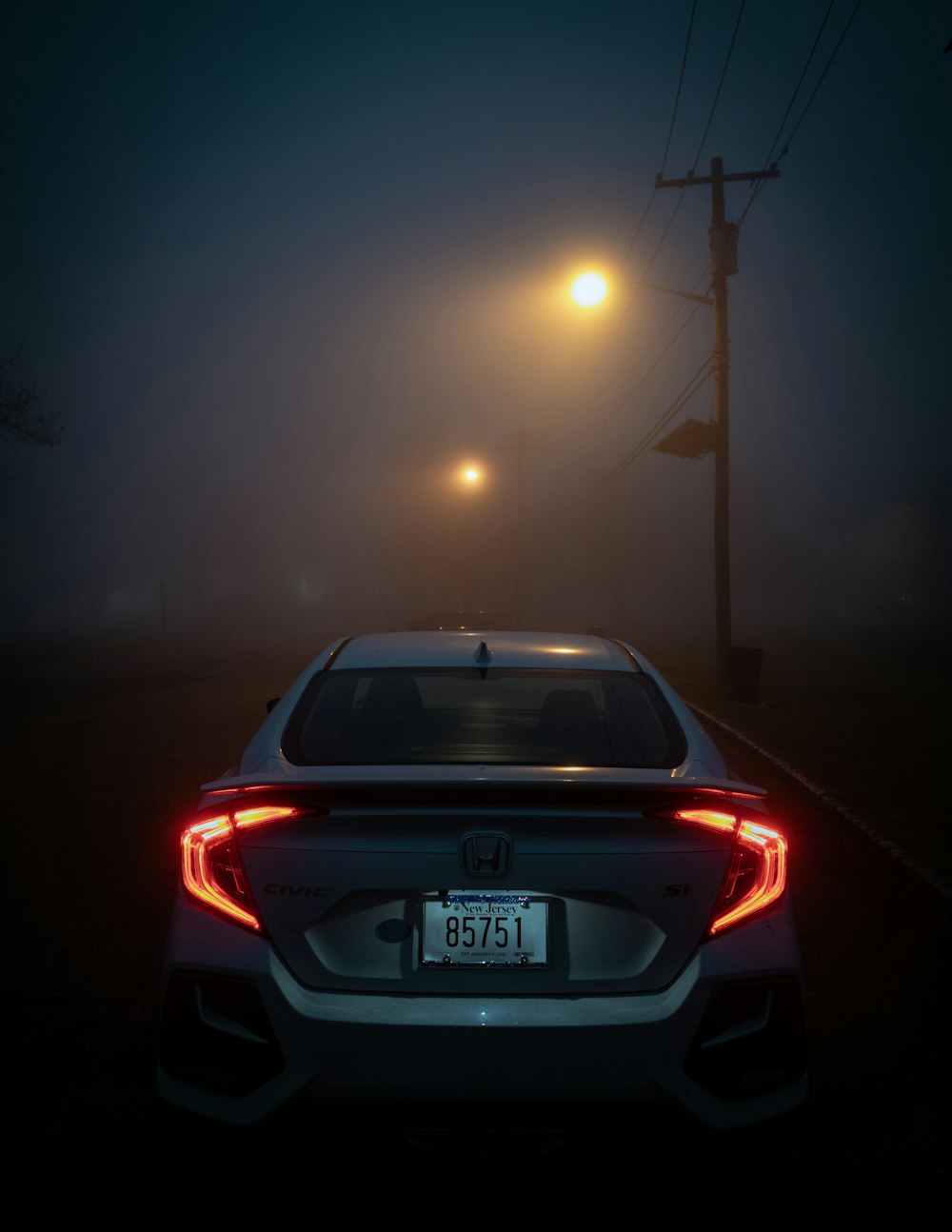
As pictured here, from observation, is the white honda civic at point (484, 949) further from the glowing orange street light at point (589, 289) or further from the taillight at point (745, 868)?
Result: the glowing orange street light at point (589, 289)

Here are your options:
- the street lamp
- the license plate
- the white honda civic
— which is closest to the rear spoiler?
the white honda civic

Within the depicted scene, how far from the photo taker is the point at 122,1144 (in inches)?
128

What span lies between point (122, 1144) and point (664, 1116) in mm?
1738

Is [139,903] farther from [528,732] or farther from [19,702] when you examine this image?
[19,702]

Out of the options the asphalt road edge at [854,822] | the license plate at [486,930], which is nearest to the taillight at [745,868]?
the license plate at [486,930]

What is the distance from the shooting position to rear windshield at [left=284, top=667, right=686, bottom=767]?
3.47 metres

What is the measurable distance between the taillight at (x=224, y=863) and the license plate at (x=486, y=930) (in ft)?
1.51

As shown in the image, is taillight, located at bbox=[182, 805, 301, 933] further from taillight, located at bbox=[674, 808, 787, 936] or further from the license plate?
taillight, located at bbox=[674, 808, 787, 936]

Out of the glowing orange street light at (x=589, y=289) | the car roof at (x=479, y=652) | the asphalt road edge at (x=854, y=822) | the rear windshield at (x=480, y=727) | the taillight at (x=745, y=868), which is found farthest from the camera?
the glowing orange street light at (x=589, y=289)

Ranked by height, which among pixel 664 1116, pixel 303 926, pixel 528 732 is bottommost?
pixel 664 1116

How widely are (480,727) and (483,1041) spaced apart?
162cm

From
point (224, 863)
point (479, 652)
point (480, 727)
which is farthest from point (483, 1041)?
point (479, 652)

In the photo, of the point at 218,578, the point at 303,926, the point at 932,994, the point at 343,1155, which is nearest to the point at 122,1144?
the point at 343,1155

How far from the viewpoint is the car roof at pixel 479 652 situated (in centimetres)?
Answer: 409
